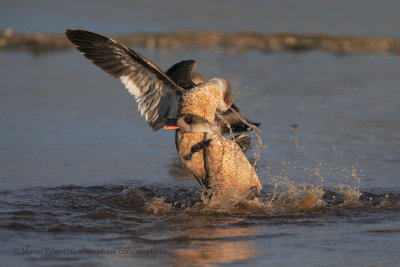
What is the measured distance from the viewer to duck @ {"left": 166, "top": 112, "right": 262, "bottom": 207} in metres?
6.35

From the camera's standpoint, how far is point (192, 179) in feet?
25.2

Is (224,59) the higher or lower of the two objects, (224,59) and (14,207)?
the higher

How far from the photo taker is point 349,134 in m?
8.89

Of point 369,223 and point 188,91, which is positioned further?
point 188,91

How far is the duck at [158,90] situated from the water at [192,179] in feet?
1.84

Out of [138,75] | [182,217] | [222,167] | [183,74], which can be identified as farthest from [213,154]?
[183,74]

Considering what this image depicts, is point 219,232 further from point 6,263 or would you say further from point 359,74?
point 359,74

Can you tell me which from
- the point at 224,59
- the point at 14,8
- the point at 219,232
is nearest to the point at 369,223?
the point at 219,232

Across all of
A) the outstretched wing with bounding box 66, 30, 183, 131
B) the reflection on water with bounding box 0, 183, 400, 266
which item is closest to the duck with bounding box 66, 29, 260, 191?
the outstretched wing with bounding box 66, 30, 183, 131

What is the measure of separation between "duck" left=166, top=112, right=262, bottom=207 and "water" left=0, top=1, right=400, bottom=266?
0.52 ft

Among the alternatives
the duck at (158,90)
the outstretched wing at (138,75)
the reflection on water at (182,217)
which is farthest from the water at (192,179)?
the outstretched wing at (138,75)

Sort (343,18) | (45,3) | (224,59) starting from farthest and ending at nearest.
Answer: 1. (45,3)
2. (343,18)
3. (224,59)

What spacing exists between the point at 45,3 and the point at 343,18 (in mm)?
7219

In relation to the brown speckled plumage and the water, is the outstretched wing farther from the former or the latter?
the water
